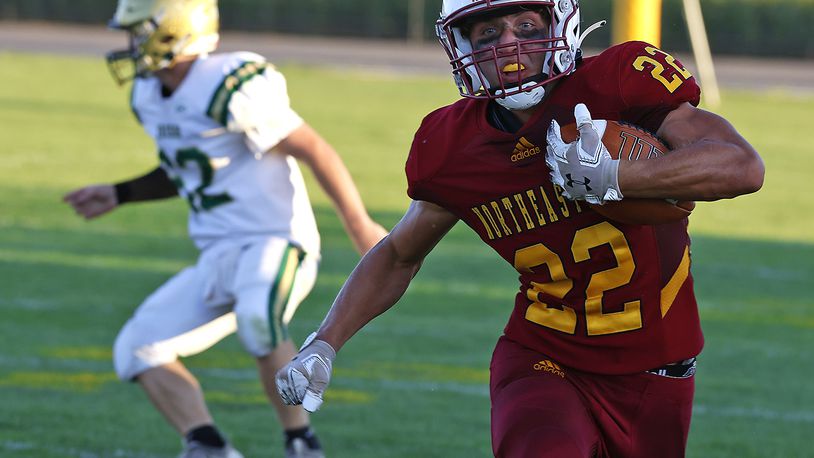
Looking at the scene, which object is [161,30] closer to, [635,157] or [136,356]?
[136,356]

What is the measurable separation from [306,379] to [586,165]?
95 cm

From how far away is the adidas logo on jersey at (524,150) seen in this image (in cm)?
362

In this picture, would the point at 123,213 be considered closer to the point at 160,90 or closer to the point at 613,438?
the point at 160,90

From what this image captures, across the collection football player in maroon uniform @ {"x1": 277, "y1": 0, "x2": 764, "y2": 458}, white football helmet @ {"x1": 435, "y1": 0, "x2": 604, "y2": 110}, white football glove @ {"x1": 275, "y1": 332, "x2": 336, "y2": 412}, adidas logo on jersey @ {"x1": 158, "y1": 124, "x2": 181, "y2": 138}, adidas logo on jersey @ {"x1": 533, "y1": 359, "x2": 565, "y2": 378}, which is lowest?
adidas logo on jersey @ {"x1": 158, "y1": 124, "x2": 181, "y2": 138}

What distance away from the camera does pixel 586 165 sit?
330 centimetres

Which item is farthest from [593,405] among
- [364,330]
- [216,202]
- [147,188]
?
[364,330]

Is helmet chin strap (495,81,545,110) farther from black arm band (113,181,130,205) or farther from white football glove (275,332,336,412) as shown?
black arm band (113,181,130,205)

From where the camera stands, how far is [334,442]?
5.96 metres

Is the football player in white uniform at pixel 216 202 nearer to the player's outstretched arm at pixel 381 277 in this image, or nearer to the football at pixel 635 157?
the player's outstretched arm at pixel 381 277

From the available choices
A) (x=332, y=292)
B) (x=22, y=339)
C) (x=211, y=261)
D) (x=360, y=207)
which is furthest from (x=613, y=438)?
(x=332, y=292)

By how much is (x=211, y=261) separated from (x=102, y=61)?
2172cm

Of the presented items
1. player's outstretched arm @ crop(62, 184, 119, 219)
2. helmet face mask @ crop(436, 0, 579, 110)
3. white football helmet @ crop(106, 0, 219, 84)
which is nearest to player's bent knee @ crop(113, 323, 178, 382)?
player's outstretched arm @ crop(62, 184, 119, 219)

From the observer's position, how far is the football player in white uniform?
5348mm

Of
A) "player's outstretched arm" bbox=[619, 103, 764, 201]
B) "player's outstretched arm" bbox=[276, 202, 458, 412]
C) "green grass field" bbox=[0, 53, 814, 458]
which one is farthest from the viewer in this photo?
"green grass field" bbox=[0, 53, 814, 458]
